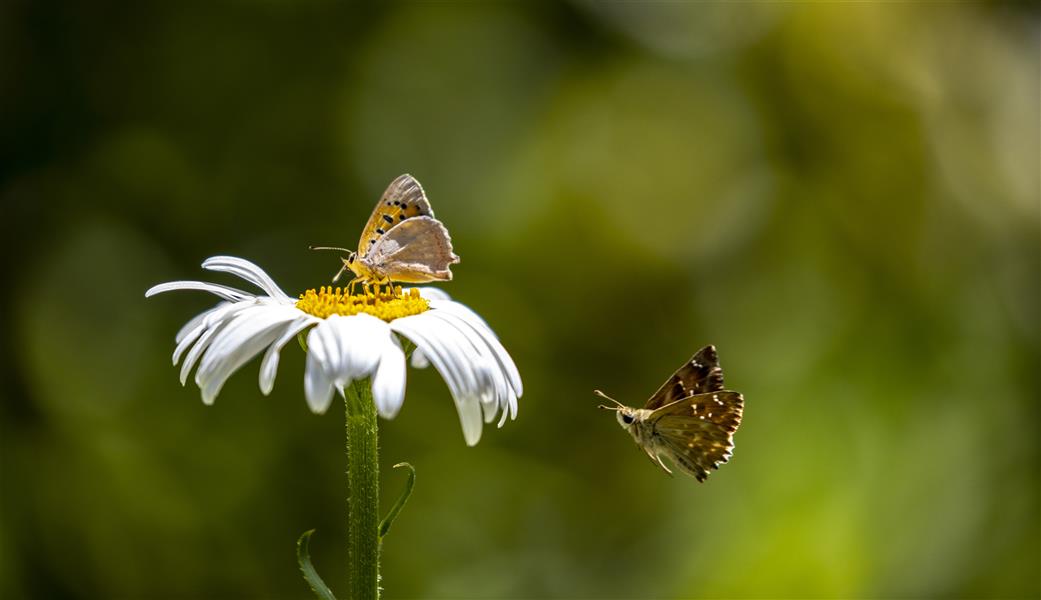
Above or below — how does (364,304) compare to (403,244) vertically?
below

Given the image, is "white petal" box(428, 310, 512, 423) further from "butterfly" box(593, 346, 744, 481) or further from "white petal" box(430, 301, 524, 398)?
"butterfly" box(593, 346, 744, 481)

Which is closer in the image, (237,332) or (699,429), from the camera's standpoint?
(237,332)

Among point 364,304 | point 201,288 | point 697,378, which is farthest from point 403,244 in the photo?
A: point 697,378

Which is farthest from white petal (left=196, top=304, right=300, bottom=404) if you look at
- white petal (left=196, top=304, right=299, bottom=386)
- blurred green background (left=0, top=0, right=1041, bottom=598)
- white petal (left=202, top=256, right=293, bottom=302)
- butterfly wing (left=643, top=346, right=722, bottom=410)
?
blurred green background (left=0, top=0, right=1041, bottom=598)

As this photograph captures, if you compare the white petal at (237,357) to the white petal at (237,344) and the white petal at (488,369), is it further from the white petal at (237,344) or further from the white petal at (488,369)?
the white petal at (488,369)

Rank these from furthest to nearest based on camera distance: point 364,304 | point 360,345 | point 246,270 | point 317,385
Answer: point 246,270 < point 364,304 < point 360,345 < point 317,385

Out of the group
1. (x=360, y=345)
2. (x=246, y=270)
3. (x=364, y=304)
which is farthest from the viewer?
(x=246, y=270)

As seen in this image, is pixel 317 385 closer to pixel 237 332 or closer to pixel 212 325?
pixel 237 332

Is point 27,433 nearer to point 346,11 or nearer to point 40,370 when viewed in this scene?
point 40,370
